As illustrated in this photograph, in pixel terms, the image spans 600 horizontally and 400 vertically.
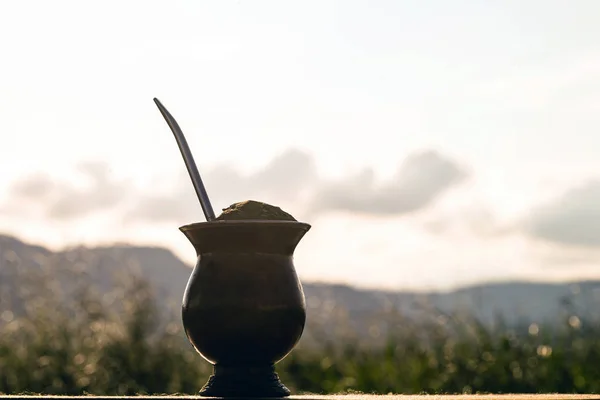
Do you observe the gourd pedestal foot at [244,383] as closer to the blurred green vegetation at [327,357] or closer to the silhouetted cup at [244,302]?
the silhouetted cup at [244,302]

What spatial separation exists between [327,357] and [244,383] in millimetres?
3071

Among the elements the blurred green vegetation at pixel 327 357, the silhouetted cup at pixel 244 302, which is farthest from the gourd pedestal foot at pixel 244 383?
the blurred green vegetation at pixel 327 357

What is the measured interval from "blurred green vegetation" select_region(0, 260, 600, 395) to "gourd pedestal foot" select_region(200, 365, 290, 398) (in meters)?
2.63

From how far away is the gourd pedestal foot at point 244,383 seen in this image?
2.84 metres

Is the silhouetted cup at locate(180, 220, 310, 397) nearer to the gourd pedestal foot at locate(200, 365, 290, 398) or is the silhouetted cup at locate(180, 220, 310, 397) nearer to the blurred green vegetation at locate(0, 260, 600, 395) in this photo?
the gourd pedestal foot at locate(200, 365, 290, 398)

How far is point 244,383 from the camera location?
112 inches

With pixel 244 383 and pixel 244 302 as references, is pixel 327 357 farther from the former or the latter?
pixel 244 302

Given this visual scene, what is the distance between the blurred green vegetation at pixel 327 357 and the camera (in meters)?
5.51

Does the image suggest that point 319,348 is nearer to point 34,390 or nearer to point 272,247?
point 34,390

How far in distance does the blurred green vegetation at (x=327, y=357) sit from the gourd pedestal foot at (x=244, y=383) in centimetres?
263

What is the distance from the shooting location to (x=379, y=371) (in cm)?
561

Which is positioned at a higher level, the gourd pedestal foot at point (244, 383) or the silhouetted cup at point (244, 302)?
the silhouetted cup at point (244, 302)

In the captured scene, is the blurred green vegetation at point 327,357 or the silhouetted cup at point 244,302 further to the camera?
the blurred green vegetation at point 327,357

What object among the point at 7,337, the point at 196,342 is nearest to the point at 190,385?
the point at 7,337
